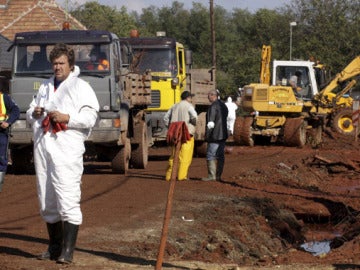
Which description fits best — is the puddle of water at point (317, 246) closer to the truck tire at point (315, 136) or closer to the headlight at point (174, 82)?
the headlight at point (174, 82)

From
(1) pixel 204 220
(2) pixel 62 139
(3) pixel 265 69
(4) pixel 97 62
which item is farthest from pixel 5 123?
(3) pixel 265 69

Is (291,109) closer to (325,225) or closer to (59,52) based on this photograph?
(325,225)

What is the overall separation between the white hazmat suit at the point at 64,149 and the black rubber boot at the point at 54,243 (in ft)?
0.80

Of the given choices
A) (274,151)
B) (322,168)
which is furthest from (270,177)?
(274,151)

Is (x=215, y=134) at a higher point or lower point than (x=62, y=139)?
lower

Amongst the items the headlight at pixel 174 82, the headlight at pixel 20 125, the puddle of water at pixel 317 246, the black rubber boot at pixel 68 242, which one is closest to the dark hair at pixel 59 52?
the black rubber boot at pixel 68 242

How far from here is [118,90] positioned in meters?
20.3

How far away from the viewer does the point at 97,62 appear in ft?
65.7

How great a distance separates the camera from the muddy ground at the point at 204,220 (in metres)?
10.7

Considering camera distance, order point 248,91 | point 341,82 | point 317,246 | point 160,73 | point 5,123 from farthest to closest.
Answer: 1. point 341,82
2. point 248,91
3. point 160,73
4. point 317,246
5. point 5,123

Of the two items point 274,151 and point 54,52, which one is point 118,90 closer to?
point 54,52

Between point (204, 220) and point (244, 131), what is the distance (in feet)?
65.9

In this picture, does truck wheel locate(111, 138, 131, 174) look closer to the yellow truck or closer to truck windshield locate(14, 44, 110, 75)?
truck windshield locate(14, 44, 110, 75)

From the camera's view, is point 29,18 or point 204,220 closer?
point 204,220
